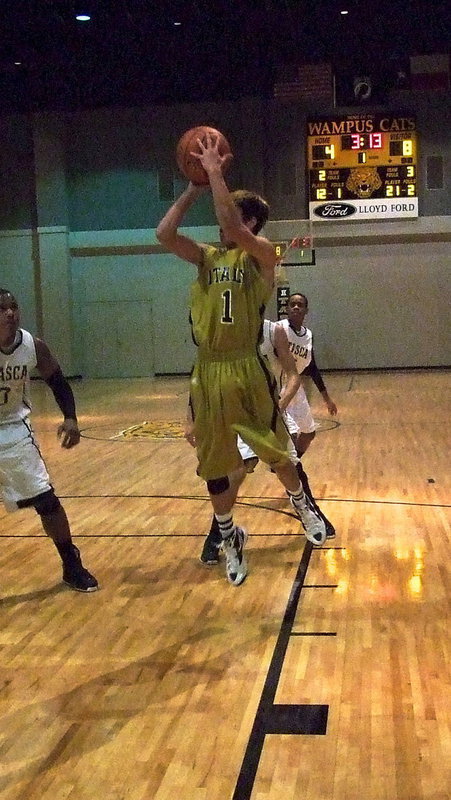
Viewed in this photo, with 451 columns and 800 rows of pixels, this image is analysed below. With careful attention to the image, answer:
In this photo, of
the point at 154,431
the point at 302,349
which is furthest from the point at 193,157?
the point at 154,431

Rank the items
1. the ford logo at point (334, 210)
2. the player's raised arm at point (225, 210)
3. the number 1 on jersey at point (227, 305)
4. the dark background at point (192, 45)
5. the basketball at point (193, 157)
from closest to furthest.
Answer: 1. the player's raised arm at point (225, 210)
2. the basketball at point (193, 157)
3. the number 1 on jersey at point (227, 305)
4. the dark background at point (192, 45)
5. the ford logo at point (334, 210)

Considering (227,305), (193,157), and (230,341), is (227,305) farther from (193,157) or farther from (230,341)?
(193,157)

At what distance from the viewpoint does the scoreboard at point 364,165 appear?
18891 mm

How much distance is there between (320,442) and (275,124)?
1207 centimetres

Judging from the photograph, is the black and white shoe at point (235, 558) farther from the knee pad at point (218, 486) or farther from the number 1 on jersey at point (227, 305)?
the number 1 on jersey at point (227, 305)

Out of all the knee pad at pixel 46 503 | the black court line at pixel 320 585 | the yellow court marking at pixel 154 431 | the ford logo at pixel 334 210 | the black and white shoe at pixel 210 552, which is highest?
the ford logo at pixel 334 210

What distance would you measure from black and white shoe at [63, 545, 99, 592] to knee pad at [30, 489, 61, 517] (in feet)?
0.85

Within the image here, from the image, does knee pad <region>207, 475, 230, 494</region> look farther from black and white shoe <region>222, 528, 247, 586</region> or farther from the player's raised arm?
the player's raised arm

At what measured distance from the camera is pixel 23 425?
14.9 feet

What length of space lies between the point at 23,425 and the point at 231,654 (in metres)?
1.65

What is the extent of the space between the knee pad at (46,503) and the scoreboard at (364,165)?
15.8 meters

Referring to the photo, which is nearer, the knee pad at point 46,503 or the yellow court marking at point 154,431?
the knee pad at point 46,503

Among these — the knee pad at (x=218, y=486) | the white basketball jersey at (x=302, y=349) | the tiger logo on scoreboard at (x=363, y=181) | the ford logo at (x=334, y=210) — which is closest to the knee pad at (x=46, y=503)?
the knee pad at (x=218, y=486)

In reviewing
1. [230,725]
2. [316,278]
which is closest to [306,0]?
[316,278]
